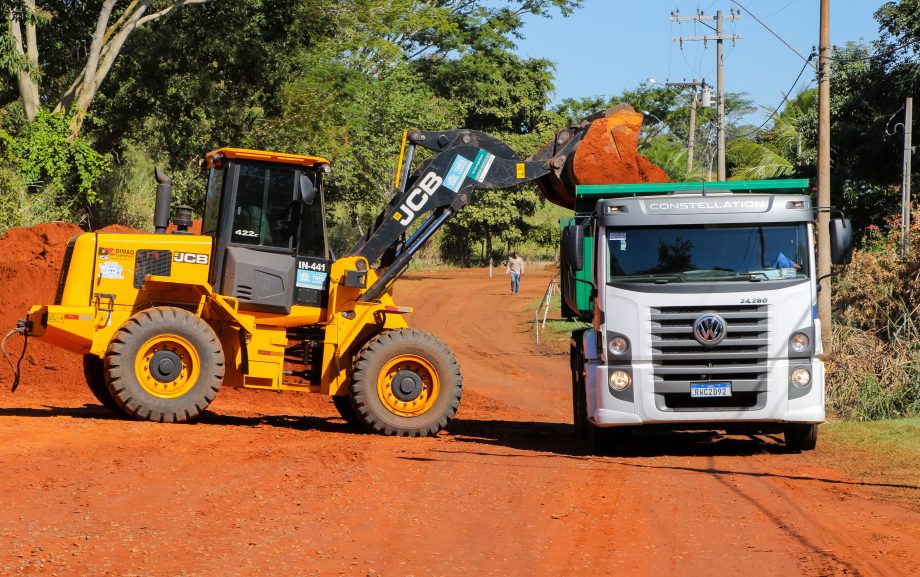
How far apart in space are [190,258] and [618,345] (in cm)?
545

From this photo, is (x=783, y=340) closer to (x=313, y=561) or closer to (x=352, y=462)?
(x=352, y=462)

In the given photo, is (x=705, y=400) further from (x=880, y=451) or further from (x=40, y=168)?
(x=40, y=168)

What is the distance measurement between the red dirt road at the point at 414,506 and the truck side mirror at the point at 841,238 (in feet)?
7.41

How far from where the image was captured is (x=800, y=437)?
44.1 ft

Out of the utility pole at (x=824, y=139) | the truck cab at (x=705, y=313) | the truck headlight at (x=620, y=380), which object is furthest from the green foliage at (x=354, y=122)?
the truck headlight at (x=620, y=380)

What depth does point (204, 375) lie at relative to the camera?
551 inches

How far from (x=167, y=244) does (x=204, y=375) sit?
5.69 ft

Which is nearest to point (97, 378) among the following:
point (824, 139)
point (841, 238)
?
point (841, 238)

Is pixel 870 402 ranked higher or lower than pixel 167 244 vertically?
lower

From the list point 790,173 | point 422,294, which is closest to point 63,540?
point 790,173

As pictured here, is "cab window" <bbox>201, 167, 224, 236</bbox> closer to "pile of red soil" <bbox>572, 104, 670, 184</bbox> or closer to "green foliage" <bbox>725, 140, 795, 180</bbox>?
"pile of red soil" <bbox>572, 104, 670, 184</bbox>

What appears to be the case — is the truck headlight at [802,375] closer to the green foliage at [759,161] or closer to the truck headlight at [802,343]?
the truck headlight at [802,343]

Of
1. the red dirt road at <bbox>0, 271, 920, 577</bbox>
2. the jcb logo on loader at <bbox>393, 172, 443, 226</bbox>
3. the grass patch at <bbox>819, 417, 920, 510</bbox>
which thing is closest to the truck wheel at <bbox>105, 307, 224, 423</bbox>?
the red dirt road at <bbox>0, 271, 920, 577</bbox>

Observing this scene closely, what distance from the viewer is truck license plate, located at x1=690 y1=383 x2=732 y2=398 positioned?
493 inches
